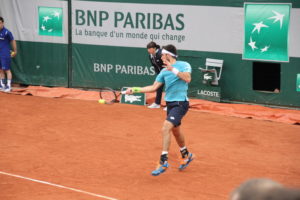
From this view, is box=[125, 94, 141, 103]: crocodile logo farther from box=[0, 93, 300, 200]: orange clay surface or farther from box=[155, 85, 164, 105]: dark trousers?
box=[155, 85, 164, 105]: dark trousers

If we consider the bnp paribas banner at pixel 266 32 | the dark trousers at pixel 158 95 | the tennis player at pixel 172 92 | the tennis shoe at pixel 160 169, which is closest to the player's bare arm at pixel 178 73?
the tennis player at pixel 172 92

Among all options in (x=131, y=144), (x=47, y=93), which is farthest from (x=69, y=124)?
(x=47, y=93)

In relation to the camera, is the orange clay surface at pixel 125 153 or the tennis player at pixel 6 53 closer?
the orange clay surface at pixel 125 153

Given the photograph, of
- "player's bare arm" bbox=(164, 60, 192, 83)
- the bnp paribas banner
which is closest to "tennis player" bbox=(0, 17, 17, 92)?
the bnp paribas banner

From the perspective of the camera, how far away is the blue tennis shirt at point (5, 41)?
14.9m

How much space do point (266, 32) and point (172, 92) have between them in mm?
6251

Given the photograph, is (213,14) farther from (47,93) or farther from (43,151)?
(43,151)

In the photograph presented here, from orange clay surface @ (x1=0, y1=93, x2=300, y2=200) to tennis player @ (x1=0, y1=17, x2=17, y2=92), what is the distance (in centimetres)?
204

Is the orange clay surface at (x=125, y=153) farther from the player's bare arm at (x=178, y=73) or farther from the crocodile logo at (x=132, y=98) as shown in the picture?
the player's bare arm at (x=178, y=73)

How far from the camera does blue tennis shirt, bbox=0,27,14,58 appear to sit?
14.9 m

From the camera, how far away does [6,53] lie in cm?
1512

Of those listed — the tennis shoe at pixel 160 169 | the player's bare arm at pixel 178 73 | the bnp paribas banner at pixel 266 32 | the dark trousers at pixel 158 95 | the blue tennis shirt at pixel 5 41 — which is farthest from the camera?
the blue tennis shirt at pixel 5 41

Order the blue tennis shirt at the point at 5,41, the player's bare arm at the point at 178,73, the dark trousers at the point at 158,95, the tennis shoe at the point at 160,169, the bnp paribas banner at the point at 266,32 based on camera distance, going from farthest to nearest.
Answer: the blue tennis shirt at the point at 5,41
the dark trousers at the point at 158,95
the bnp paribas banner at the point at 266,32
the tennis shoe at the point at 160,169
the player's bare arm at the point at 178,73

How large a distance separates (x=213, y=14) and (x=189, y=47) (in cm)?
117
